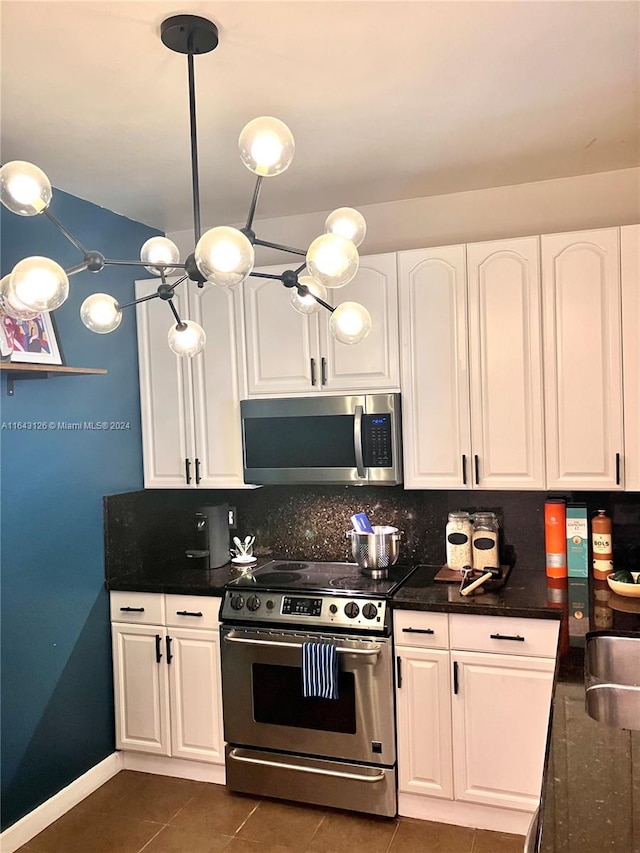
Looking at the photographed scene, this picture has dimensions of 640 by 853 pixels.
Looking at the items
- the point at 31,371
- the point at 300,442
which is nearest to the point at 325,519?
the point at 300,442

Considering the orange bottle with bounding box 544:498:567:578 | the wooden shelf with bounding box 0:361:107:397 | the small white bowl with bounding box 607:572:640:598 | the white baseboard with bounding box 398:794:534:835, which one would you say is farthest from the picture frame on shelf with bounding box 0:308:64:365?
the small white bowl with bounding box 607:572:640:598

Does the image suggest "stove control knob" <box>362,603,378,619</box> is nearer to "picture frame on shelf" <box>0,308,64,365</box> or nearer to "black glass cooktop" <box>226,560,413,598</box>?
"black glass cooktop" <box>226,560,413,598</box>

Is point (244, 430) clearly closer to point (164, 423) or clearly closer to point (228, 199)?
point (164, 423)

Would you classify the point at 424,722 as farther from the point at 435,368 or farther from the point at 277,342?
the point at 277,342

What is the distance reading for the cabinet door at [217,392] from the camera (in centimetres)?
342

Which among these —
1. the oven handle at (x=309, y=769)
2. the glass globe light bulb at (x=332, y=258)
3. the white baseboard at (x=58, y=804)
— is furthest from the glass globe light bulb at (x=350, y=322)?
the white baseboard at (x=58, y=804)

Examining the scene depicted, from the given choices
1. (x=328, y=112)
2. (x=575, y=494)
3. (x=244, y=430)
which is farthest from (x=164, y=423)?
(x=575, y=494)

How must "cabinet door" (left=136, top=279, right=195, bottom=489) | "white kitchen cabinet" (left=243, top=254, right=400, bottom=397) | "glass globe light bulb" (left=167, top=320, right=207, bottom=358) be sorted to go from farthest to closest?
"cabinet door" (left=136, top=279, right=195, bottom=489)
"white kitchen cabinet" (left=243, top=254, right=400, bottom=397)
"glass globe light bulb" (left=167, top=320, right=207, bottom=358)

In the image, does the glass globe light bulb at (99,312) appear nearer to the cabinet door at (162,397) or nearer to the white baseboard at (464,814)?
the cabinet door at (162,397)

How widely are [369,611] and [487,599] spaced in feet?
1.55

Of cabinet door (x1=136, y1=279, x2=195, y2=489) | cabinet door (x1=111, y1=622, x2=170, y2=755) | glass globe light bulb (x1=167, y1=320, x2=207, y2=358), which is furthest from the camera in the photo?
cabinet door (x1=136, y1=279, x2=195, y2=489)

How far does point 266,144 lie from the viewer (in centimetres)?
151

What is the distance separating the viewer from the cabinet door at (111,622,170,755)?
3.27 metres

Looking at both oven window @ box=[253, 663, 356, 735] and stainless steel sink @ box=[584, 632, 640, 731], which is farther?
oven window @ box=[253, 663, 356, 735]
